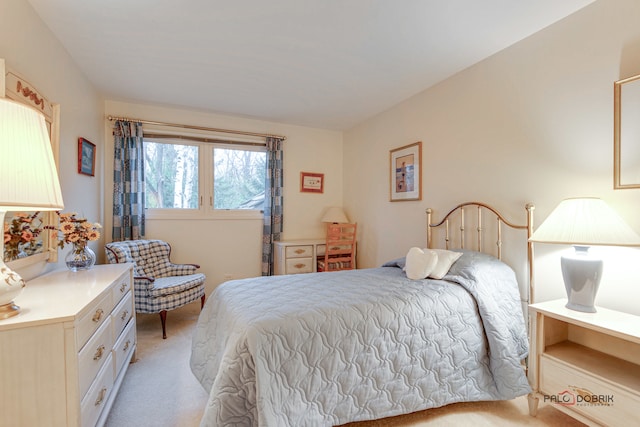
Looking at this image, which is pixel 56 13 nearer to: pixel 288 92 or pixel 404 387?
pixel 288 92

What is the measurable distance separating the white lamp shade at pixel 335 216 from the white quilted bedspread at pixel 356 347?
2.11m

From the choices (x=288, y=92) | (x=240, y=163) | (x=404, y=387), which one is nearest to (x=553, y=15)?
(x=288, y=92)

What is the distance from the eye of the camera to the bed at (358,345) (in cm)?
128

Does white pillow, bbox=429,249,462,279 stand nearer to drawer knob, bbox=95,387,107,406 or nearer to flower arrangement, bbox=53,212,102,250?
drawer knob, bbox=95,387,107,406

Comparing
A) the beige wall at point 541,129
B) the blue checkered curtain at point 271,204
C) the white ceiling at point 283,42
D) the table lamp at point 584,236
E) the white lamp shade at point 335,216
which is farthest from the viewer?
the white lamp shade at point 335,216

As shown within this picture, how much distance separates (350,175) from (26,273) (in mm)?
3569

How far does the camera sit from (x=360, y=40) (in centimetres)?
210

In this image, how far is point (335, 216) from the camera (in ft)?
13.7

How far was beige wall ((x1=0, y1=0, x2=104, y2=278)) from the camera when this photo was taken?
160 cm

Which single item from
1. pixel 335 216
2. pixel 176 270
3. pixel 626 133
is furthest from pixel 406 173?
pixel 176 270

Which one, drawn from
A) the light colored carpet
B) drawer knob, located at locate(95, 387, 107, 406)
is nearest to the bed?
the light colored carpet

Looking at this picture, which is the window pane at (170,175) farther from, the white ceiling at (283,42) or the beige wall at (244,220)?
the white ceiling at (283,42)

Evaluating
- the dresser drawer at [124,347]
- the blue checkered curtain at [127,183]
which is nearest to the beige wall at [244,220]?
the blue checkered curtain at [127,183]

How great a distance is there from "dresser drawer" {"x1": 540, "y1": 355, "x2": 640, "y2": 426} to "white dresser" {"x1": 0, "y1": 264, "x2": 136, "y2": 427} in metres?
2.28
